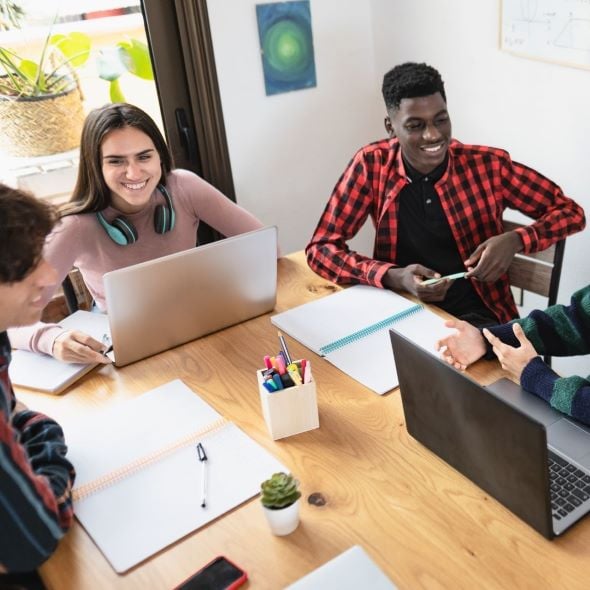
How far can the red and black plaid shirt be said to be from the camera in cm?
187

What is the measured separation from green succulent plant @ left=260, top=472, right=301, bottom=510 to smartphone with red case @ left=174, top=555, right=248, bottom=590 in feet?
0.32

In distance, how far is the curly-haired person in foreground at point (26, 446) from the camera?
3.08 feet

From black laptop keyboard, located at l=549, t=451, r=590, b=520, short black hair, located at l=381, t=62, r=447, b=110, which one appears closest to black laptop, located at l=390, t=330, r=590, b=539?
black laptop keyboard, located at l=549, t=451, r=590, b=520

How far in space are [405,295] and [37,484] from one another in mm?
988

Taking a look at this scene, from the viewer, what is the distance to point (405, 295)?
5.49 ft

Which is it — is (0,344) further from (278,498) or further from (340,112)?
(340,112)

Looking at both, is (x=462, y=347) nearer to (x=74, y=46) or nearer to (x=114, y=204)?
(x=114, y=204)

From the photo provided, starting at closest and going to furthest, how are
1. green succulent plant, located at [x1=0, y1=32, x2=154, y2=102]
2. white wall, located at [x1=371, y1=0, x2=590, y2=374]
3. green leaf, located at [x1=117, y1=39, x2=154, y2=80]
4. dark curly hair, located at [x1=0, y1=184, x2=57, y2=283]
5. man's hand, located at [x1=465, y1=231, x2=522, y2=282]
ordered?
1. dark curly hair, located at [x1=0, y1=184, x2=57, y2=283]
2. man's hand, located at [x1=465, y1=231, x2=522, y2=282]
3. white wall, located at [x1=371, y1=0, x2=590, y2=374]
4. green succulent plant, located at [x1=0, y1=32, x2=154, y2=102]
5. green leaf, located at [x1=117, y1=39, x2=154, y2=80]

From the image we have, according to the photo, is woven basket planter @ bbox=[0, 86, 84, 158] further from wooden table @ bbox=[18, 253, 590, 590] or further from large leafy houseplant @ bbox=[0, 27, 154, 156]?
wooden table @ bbox=[18, 253, 590, 590]

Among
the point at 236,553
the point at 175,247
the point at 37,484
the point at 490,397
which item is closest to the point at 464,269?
the point at 175,247

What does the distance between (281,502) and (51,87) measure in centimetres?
186

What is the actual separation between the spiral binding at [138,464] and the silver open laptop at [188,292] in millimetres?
318

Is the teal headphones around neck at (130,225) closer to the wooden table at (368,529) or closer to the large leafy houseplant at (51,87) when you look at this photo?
the wooden table at (368,529)

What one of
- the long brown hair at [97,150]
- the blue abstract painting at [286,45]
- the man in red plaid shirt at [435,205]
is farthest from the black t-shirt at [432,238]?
the blue abstract painting at [286,45]
